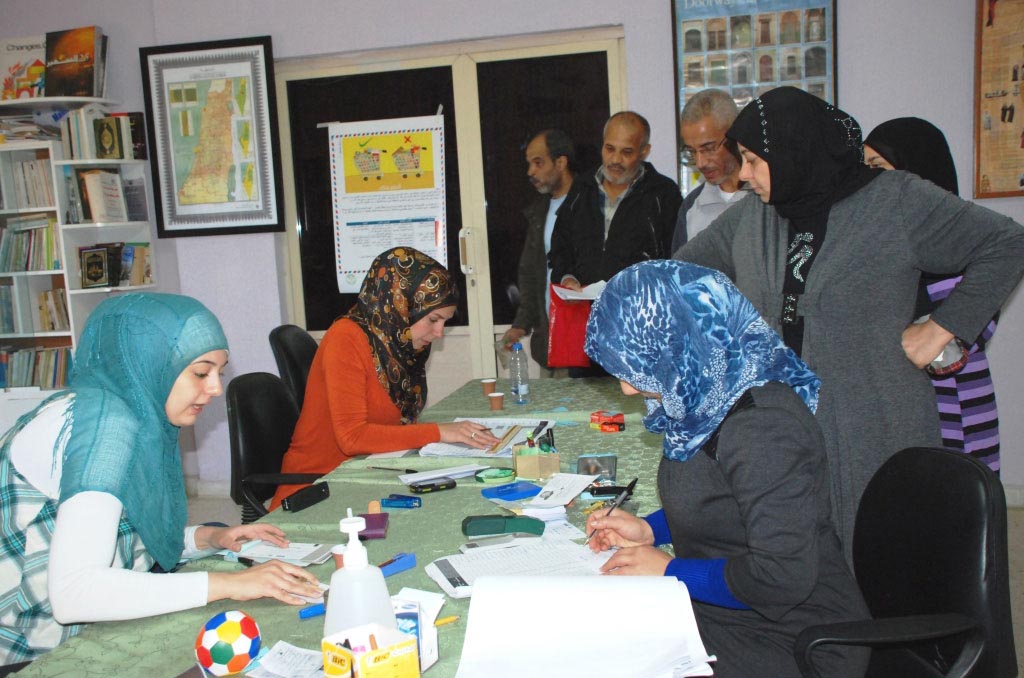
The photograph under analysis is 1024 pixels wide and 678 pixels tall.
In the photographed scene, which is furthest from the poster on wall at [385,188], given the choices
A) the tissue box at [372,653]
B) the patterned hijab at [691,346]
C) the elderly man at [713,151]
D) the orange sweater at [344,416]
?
the tissue box at [372,653]

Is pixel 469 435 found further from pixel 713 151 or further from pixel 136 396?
pixel 713 151

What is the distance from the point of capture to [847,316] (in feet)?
6.15

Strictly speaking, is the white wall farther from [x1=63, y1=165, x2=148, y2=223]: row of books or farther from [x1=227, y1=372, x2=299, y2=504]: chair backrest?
[x1=227, y1=372, x2=299, y2=504]: chair backrest

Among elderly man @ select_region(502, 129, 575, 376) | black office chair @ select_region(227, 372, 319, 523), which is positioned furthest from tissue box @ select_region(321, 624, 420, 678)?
elderly man @ select_region(502, 129, 575, 376)

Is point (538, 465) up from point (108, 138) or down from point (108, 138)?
down

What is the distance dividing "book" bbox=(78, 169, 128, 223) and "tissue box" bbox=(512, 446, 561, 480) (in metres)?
3.35

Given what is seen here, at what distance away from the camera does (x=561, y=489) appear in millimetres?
1944

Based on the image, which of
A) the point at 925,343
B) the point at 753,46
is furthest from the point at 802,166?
the point at 753,46

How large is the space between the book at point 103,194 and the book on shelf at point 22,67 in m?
0.62

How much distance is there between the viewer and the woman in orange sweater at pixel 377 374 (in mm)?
2408

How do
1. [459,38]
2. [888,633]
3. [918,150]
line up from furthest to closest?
[459,38] → [918,150] → [888,633]

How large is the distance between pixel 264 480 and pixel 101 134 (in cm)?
291

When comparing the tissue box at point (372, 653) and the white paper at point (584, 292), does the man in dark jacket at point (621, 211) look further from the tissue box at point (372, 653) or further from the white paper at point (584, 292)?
the tissue box at point (372, 653)

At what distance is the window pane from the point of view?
4.32 m
